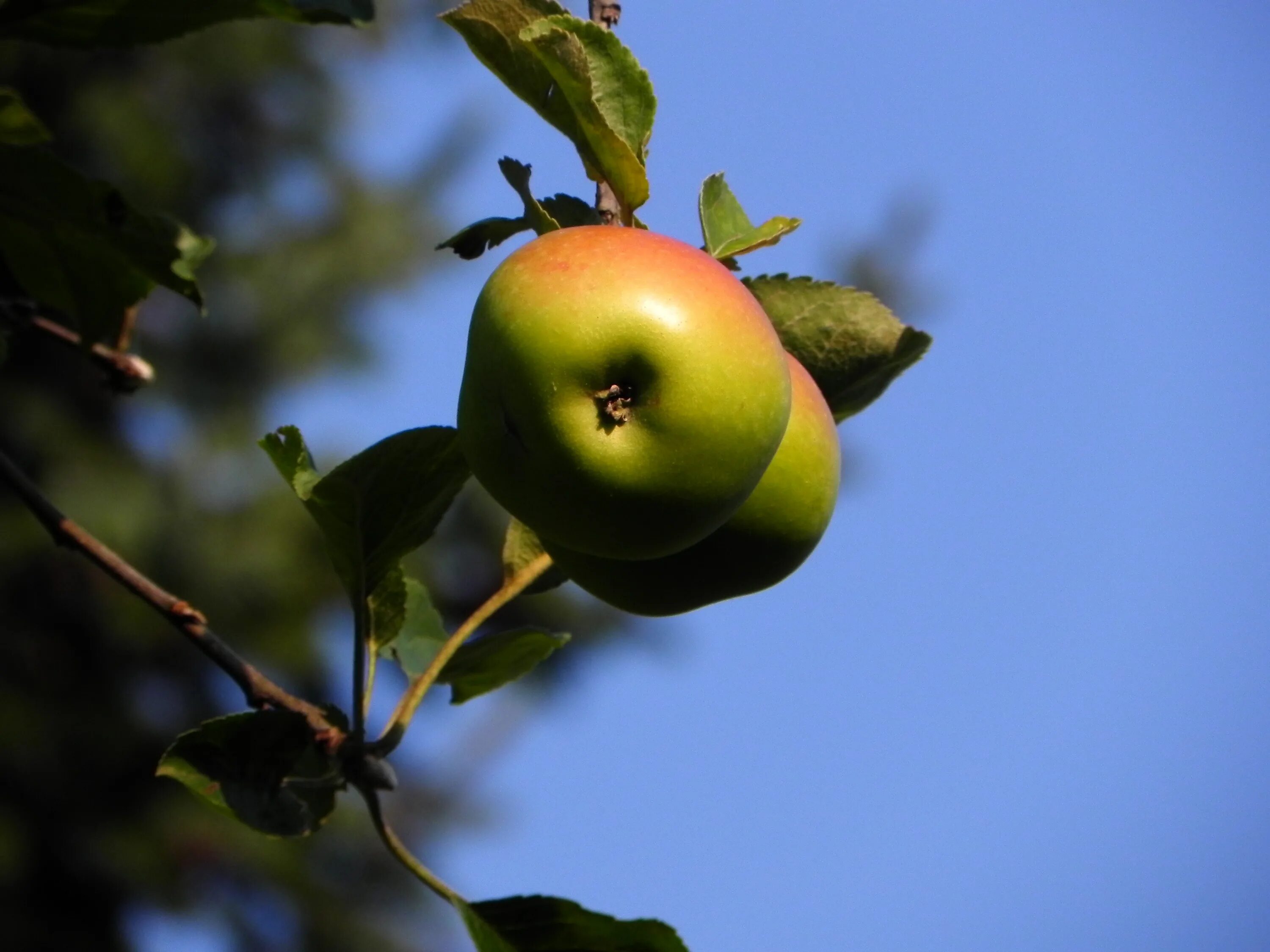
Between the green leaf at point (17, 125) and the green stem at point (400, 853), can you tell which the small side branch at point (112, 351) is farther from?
the green stem at point (400, 853)

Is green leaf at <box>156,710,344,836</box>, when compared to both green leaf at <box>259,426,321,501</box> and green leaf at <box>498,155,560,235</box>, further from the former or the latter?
green leaf at <box>498,155,560,235</box>

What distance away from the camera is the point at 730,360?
2.62 feet

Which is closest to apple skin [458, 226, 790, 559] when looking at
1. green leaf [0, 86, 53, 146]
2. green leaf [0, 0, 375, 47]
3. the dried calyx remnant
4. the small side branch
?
the dried calyx remnant

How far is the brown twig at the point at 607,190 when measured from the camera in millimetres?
916

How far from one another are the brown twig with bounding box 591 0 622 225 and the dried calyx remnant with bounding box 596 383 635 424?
0.19m

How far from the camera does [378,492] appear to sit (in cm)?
93

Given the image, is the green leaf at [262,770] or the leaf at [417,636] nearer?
the green leaf at [262,770]

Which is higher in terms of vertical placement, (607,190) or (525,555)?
(607,190)

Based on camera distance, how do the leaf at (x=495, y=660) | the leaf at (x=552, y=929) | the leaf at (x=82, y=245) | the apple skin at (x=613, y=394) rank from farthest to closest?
the leaf at (x=495, y=660)
the leaf at (x=552, y=929)
the leaf at (x=82, y=245)
the apple skin at (x=613, y=394)

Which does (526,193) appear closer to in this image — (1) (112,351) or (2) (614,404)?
(2) (614,404)

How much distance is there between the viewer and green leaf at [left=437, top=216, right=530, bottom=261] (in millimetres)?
918

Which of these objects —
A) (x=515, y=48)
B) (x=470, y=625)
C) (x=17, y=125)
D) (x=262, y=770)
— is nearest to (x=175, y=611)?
(x=262, y=770)

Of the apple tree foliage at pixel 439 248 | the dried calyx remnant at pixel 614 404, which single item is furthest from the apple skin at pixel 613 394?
the apple tree foliage at pixel 439 248

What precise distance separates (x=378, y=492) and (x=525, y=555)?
0.60 feet
